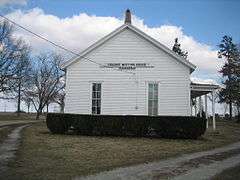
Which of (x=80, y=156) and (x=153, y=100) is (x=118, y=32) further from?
(x=80, y=156)

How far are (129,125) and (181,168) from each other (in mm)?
10463

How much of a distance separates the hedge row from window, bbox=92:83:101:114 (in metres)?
2.66

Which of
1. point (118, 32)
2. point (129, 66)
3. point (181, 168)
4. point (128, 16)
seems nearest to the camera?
point (181, 168)

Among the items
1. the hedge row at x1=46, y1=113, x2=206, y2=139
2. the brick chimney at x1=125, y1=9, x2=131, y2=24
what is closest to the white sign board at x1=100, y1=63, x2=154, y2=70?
the brick chimney at x1=125, y1=9, x2=131, y2=24

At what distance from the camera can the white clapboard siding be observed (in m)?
25.2

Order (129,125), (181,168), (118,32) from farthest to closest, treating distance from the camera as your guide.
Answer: (118,32) → (129,125) → (181,168)

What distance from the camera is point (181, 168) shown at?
39.9 ft

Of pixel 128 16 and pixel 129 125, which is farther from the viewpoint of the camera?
pixel 128 16

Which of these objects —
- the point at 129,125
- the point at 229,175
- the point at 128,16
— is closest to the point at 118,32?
the point at 128,16

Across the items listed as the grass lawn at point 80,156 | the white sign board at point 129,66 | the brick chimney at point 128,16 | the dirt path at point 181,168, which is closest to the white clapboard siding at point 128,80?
the white sign board at point 129,66

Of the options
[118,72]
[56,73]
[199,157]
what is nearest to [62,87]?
[56,73]

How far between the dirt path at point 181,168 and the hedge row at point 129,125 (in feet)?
20.0

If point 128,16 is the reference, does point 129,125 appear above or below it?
below

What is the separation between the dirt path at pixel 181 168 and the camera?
10.6 m
